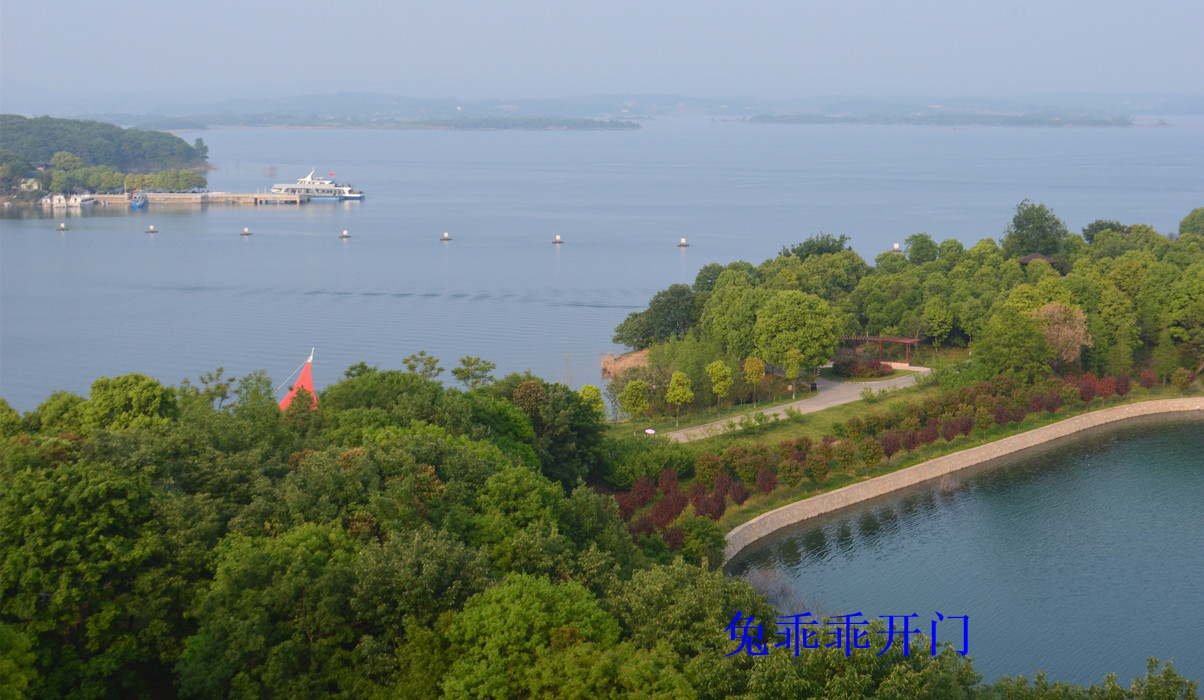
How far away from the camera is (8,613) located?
37.1 feet

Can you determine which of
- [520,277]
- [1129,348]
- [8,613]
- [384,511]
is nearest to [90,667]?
[8,613]

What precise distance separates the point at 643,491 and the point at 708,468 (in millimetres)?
1613

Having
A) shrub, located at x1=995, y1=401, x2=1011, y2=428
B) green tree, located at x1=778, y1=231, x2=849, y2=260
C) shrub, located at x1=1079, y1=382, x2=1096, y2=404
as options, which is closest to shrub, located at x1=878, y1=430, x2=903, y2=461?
shrub, located at x1=995, y1=401, x2=1011, y2=428

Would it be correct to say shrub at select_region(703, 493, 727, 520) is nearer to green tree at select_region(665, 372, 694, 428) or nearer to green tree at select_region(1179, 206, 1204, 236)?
green tree at select_region(665, 372, 694, 428)

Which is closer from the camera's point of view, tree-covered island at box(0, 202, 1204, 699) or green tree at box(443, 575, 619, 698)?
green tree at box(443, 575, 619, 698)

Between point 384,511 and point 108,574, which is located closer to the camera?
point 108,574

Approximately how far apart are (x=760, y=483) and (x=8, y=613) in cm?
1420

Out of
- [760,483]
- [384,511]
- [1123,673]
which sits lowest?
[1123,673]

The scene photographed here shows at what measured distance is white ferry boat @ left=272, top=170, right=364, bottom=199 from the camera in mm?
81625

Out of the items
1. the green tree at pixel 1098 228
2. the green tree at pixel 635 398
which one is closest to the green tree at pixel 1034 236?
the green tree at pixel 1098 228

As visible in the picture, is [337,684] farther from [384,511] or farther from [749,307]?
[749,307]

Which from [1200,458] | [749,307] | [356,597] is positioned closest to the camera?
[356,597]

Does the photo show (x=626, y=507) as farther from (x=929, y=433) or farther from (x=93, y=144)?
(x=93, y=144)

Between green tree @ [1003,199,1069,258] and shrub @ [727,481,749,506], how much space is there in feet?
78.5
